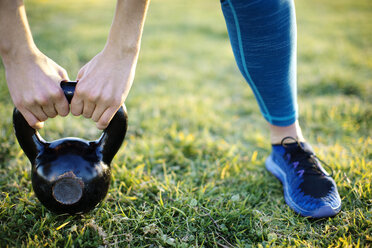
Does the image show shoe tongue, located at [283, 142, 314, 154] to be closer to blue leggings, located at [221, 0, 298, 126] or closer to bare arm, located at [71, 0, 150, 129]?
blue leggings, located at [221, 0, 298, 126]

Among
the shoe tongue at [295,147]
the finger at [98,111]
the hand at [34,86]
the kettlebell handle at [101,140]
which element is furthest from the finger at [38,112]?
the shoe tongue at [295,147]

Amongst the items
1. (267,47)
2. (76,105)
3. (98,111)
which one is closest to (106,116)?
(98,111)

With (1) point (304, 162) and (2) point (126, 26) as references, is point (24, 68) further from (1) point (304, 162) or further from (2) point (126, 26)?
(1) point (304, 162)

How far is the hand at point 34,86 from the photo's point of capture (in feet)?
3.68

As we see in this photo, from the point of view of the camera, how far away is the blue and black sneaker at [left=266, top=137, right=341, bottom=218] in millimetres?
1476

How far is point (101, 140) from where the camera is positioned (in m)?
1.40

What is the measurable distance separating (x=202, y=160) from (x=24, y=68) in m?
1.41

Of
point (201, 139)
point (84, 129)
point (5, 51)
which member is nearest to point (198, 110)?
point (201, 139)

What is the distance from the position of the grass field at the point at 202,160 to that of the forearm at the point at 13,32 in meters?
0.87

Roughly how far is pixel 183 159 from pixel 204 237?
0.78 metres

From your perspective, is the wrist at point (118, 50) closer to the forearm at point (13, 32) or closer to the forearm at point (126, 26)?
the forearm at point (126, 26)

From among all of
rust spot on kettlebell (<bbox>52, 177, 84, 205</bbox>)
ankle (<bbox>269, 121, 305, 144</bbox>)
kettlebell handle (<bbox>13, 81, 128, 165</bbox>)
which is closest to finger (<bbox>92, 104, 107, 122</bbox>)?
kettlebell handle (<bbox>13, 81, 128, 165</bbox>)

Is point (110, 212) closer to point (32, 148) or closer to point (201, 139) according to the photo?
point (32, 148)

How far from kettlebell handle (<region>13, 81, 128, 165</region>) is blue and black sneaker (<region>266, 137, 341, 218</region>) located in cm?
113
